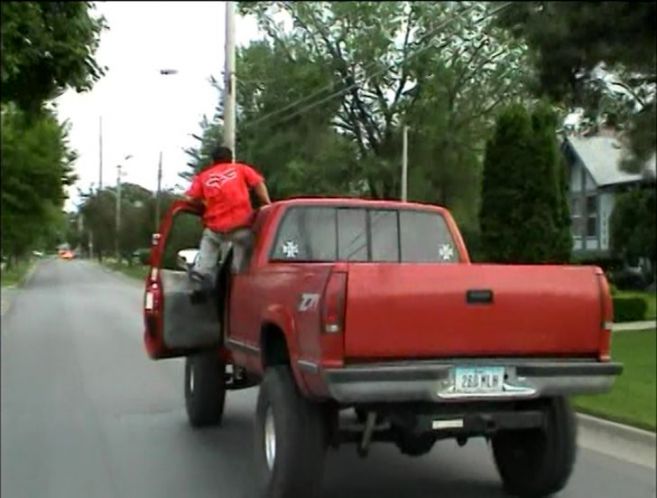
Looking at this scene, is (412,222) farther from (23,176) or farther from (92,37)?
(23,176)

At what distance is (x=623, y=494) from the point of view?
25.9 ft

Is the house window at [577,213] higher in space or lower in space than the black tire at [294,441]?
higher

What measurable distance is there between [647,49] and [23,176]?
14.0 metres

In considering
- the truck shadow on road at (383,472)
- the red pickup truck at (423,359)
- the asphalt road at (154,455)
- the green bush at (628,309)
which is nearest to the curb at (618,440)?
the asphalt road at (154,455)

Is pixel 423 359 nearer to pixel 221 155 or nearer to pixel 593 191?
pixel 221 155

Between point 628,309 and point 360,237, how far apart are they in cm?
1557

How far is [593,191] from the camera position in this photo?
45688 millimetres

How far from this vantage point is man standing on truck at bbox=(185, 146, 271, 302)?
30.1 ft

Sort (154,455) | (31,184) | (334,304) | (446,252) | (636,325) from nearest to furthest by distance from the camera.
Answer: (334,304) < (446,252) < (154,455) < (636,325) < (31,184)

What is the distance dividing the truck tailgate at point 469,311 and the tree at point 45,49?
226 centimetres

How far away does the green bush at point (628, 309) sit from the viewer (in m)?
23.1

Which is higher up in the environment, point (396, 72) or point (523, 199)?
point (396, 72)

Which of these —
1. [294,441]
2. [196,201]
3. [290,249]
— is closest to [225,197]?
[196,201]

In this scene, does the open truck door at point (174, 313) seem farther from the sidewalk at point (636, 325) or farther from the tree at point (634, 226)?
the tree at point (634, 226)
